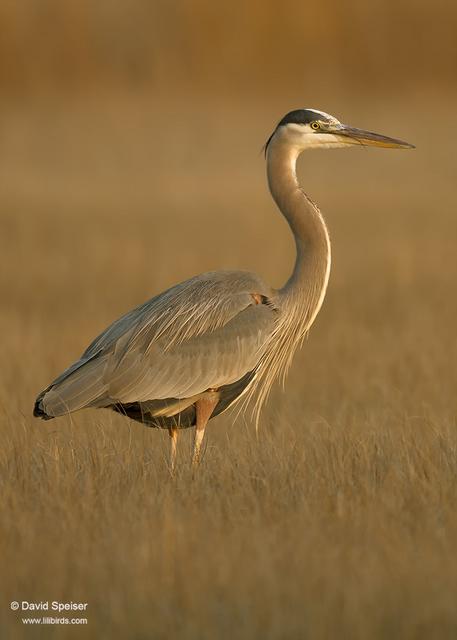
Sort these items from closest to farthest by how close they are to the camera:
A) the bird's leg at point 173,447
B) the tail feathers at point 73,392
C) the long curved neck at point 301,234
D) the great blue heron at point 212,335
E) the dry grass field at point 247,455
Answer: the dry grass field at point 247,455, the bird's leg at point 173,447, the tail feathers at point 73,392, the great blue heron at point 212,335, the long curved neck at point 301,234

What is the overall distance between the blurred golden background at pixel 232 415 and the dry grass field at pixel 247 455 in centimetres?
1

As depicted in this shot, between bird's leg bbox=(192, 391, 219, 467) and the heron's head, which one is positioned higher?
the heron's head

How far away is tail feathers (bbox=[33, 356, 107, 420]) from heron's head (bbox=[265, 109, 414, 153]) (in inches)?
55.3

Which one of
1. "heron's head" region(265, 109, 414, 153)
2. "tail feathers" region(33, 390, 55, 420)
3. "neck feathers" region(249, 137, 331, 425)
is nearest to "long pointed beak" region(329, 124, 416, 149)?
"heron's head" region(265, 109, 414, 153)

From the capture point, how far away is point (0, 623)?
338 centimetres

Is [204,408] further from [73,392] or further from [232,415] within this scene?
[232,415]

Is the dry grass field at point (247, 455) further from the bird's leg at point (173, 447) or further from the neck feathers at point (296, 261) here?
the neck feathers at point (296, 261)

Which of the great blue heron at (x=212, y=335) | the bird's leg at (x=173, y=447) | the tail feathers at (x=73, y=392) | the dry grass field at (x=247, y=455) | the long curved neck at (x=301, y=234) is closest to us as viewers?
the dry grass field at (x=247, y=455)

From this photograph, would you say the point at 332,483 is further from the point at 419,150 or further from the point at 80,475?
the point at 419,150

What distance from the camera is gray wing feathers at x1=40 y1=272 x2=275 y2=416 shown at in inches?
216

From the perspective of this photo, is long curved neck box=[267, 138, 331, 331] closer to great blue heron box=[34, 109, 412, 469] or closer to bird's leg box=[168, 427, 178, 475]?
great blue heron box=[34, 109, 412, 469]

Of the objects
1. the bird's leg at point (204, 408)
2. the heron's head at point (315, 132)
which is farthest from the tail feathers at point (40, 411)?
the heron's head at point (315, 132)

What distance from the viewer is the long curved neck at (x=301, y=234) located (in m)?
5.75

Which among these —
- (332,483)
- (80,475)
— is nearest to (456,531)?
(332,483)
